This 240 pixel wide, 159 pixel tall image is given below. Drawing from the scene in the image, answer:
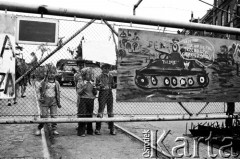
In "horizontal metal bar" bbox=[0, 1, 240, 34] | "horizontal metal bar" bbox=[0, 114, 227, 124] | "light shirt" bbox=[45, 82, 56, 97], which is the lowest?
"horizontal metal bar" bbox=[0, 114, 227, 124]

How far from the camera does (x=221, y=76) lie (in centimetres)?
545

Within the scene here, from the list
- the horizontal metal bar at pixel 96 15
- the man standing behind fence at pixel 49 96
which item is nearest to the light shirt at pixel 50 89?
the man standing behind fence at pixel 49 96

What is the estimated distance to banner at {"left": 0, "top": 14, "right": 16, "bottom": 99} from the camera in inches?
162

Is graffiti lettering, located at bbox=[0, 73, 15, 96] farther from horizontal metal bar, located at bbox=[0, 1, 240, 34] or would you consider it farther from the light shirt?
the light shirt

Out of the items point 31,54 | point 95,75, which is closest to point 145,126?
point 95,75

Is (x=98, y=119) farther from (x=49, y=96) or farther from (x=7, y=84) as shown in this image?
(x=49, y=96)

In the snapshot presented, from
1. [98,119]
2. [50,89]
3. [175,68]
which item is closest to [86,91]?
[50,89]

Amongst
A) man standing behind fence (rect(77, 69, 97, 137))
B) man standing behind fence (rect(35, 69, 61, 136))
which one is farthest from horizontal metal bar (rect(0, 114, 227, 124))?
man standing behind fence (rect(35, 69, 61, 136))

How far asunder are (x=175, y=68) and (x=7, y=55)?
287 cm

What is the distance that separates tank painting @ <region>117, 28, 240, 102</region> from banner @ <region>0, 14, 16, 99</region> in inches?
67.8

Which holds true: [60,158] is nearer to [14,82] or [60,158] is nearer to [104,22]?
[14,82]

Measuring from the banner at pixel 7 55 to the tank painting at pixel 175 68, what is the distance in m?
1.72

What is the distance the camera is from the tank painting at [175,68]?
476 centimetres

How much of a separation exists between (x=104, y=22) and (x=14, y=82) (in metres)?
1.74
